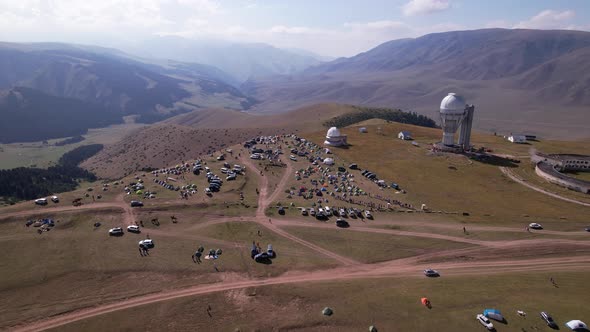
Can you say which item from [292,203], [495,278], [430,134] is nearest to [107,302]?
[292,203]

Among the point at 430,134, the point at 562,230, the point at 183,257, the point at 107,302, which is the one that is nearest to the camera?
the point at 107,302

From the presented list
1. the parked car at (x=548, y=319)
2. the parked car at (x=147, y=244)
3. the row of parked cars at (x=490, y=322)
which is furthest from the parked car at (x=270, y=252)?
the parked car at (x=548, y=319)

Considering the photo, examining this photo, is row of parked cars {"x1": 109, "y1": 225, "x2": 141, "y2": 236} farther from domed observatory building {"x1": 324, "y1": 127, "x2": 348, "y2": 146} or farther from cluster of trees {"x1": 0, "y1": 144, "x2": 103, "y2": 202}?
domed observatory building {"x1": 324, "y1": 127, "x2": 348, "y2": 146}

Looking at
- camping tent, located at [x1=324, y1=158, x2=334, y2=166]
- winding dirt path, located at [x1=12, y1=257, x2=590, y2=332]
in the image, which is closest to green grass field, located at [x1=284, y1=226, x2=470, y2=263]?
winding dirt path, located at [x1=12, y1=257, x2=590, y2=332]

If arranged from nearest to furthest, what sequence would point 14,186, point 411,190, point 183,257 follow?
1. point 183,257
2. point 411,190
3. point 14,186

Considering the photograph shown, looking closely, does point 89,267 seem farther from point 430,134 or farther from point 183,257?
point 430,134

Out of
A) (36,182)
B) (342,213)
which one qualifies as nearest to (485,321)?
(342,213)

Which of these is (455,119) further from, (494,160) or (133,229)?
(133,229)
